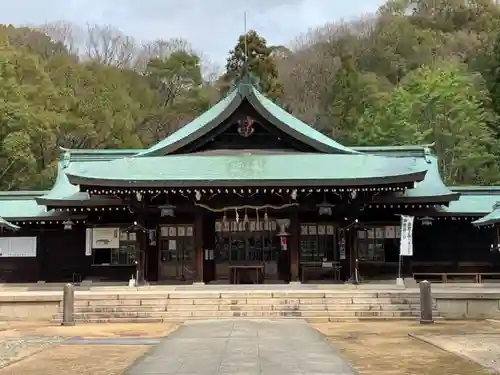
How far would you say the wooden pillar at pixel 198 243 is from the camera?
23344mm

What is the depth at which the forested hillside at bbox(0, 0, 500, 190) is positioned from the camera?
40594mm

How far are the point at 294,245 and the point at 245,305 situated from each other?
15.5ft

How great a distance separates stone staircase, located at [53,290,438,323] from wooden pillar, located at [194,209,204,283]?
10.8 feet

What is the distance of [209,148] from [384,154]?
907 cm

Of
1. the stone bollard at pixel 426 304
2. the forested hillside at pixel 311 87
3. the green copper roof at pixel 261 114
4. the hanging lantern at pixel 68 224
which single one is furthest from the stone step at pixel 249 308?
the forested hillside at pixel 311 87

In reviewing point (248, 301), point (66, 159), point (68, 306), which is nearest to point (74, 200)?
point (66, 159)

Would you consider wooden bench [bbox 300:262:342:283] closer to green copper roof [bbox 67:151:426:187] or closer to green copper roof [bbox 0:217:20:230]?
green copper roof [bbox 67:151:426:187]

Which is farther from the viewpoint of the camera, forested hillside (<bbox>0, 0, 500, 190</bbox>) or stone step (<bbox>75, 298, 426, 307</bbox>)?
forested hillside (<bbox>0, 0, 500, 190</bbox>)

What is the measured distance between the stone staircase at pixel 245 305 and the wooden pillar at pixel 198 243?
3292mm

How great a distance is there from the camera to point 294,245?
23375 mm

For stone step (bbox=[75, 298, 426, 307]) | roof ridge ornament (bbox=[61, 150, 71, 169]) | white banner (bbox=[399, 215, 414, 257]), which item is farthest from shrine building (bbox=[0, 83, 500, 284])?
stone step (bbox=[75, 298, 426, 307])

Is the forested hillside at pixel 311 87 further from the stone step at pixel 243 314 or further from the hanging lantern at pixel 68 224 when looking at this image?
the stone step at pixel 243 314

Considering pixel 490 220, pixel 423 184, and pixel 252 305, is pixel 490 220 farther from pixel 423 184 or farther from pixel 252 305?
pixel 252 305

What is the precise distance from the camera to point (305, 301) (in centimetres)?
1934
